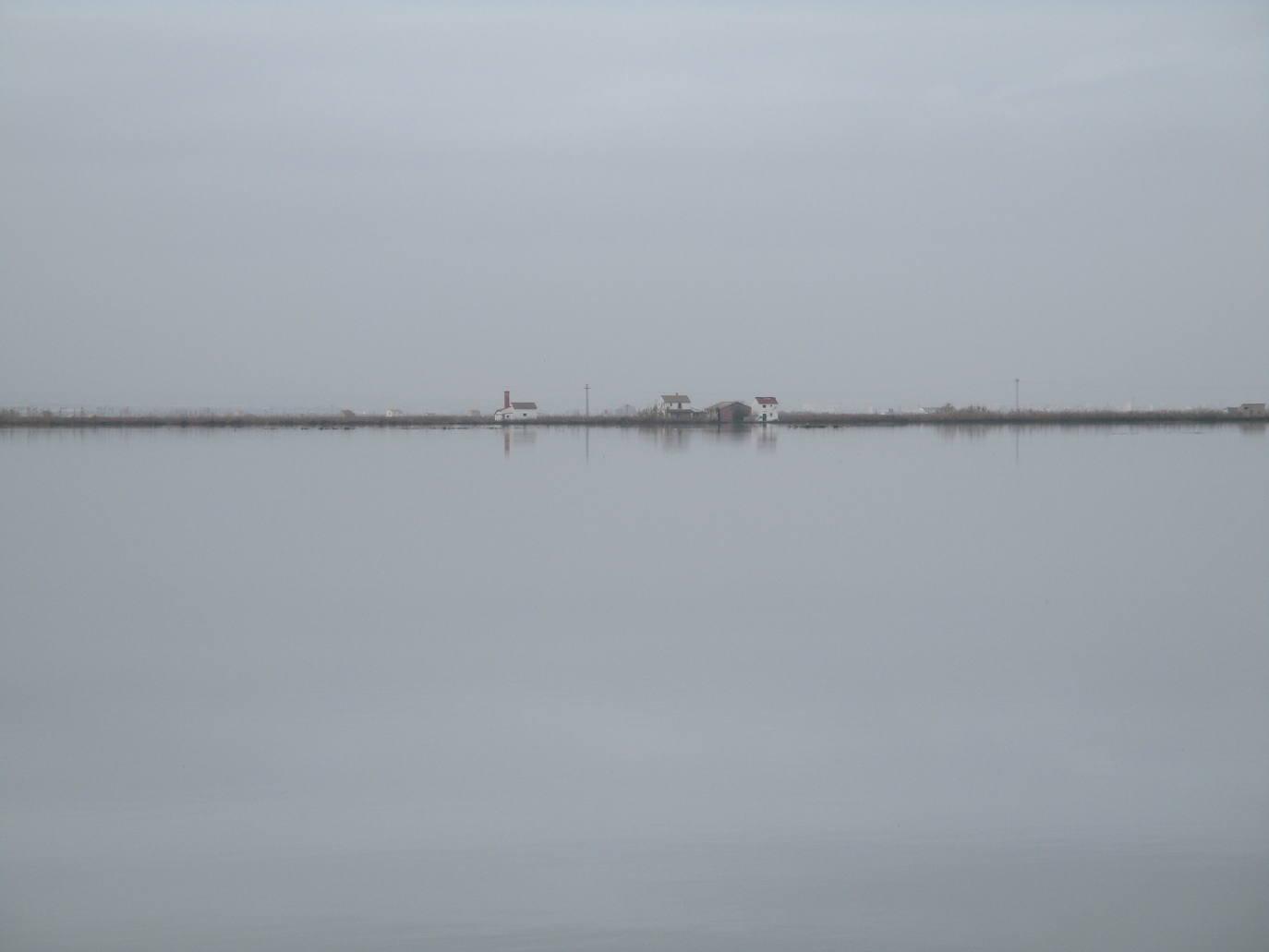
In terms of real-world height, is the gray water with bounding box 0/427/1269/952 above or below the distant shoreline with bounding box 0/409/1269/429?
below

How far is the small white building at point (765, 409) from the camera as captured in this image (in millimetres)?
62531

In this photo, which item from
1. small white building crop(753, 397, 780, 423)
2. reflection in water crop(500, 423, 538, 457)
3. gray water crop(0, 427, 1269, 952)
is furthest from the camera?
small white building crop(753, 397, 780, 423)

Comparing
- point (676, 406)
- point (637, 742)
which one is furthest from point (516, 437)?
point (637, 742)

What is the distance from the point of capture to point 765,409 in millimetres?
62844

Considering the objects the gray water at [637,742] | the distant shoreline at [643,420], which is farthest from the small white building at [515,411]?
the gray water at [637,742]

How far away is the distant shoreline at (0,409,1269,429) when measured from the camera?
64625 mm

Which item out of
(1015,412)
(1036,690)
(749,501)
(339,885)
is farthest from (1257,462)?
(1015,412)

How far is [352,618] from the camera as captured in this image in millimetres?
9336

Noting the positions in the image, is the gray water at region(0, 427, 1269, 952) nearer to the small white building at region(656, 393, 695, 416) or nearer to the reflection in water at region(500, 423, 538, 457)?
the reflection in water at region(500, 423, 538, 457)

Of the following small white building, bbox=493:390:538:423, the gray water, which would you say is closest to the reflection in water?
small white building, bbox=493:390:538:423

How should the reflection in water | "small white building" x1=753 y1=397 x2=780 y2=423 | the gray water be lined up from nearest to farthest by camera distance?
the gray water → the reflection in water → "small white building" x1=753 y1=397 x2=780 y2=423

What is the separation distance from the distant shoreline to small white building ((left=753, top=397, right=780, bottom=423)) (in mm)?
524

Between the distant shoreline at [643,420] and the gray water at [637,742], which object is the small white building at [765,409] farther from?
the gray water at [637,742]

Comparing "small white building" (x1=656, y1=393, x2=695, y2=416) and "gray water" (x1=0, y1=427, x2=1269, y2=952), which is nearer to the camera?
"gray water" (x1=0, y1=427, x2=1269, y2=952)
